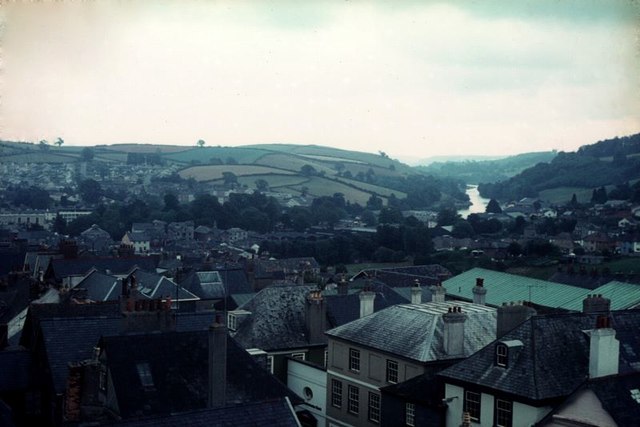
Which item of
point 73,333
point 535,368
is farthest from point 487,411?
point 73,333

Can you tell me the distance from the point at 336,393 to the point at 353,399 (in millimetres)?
1246

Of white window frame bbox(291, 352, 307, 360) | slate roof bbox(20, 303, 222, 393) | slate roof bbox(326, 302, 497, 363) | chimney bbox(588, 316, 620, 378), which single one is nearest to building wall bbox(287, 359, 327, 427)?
white window frame bbox(291, 352, 307, 360)

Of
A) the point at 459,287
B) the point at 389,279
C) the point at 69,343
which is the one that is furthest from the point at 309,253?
the point at 69,343

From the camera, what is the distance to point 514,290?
217 ft

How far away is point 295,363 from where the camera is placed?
135ft

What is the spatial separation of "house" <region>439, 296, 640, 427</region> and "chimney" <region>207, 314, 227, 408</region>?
26.0 ft

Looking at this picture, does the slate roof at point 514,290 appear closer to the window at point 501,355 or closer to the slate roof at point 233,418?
the window at point 501,355

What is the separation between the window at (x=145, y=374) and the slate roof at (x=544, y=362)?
32.1 ft

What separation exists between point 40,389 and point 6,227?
163m

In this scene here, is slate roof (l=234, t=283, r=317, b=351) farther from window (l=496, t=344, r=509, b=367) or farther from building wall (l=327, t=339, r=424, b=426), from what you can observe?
window (l=496, t=344, r=509, b=367)

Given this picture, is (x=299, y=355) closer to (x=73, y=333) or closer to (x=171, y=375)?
(x=73, y=333)

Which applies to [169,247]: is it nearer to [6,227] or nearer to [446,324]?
[6,227]

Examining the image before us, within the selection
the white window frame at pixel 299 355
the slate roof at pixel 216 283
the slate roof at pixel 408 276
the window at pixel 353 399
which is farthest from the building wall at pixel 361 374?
the slate roof at pixel 408 276

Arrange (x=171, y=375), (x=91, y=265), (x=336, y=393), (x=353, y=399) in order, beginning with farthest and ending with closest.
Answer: (x=91, y=265)
(x=336, y=393)
(x=353, y=399)
(x=171, y=375)
